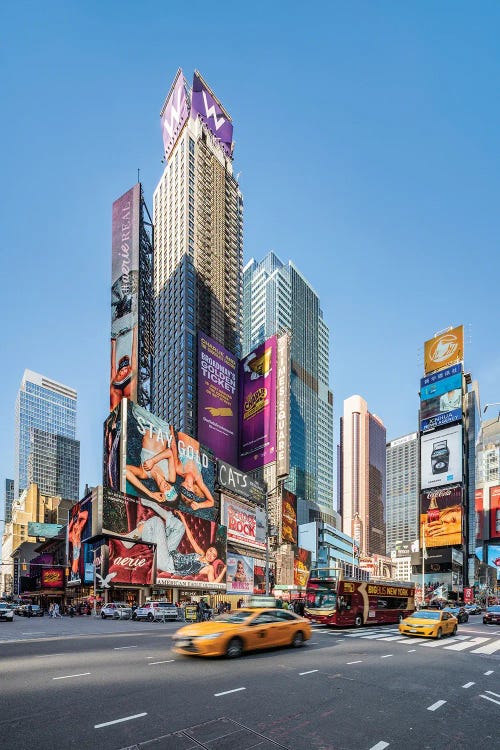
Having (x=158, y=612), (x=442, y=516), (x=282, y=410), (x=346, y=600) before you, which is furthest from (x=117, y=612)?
(x=442, y=516)

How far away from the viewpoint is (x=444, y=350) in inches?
5290

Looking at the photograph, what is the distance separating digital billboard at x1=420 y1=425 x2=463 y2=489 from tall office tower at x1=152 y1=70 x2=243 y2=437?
188ft

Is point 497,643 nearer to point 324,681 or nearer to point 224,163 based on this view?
point 324,681

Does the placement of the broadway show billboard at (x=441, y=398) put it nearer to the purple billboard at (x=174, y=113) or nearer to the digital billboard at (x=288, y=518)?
the digital billboard at (x=288, y=518)

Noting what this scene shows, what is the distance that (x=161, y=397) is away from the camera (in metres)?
151

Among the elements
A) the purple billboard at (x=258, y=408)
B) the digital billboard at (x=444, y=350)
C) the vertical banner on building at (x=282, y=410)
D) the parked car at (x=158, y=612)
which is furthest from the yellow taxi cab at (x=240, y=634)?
the digital billboard at (x=444, y=350)

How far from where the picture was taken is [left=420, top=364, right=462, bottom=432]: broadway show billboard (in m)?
129

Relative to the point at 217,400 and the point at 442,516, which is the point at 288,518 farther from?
the point at 442,516

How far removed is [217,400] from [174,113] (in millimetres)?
99028

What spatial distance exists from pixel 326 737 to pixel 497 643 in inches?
831

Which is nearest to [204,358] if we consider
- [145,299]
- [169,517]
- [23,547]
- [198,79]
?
[145,299]

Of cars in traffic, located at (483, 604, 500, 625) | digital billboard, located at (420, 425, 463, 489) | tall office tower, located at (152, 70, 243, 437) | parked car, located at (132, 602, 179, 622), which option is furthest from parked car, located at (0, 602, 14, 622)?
digital billboard, located at (420, 425, 463, 489)

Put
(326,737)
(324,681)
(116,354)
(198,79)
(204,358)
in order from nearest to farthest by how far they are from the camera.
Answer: (326,737)
(324,681)
(116,354)
(204,358)
(198,79)

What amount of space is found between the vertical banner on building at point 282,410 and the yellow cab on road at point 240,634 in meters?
96.6
